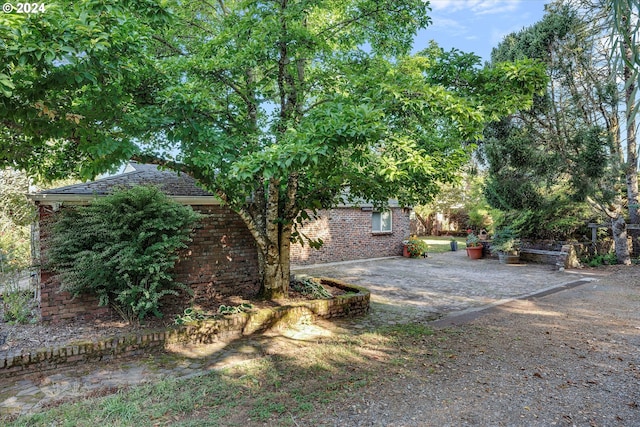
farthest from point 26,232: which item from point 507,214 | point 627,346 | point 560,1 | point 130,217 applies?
point 560,1

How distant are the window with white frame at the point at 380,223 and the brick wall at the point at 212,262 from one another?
8490 millimetres

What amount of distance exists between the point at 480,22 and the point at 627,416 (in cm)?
740

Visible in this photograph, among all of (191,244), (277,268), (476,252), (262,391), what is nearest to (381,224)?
(476,252)

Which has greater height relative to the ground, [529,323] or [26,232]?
[26,232]

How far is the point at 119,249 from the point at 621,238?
1481cm

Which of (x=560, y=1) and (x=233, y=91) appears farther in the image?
(x=560, y=1)

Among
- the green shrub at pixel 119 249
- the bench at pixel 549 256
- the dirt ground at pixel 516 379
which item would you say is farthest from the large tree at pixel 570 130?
the green shrub at pixel 119 249

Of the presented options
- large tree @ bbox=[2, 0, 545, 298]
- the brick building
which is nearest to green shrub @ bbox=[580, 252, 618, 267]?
large tree @ bbox=[2, 0, 545, 298]

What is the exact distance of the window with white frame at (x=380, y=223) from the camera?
15703mm

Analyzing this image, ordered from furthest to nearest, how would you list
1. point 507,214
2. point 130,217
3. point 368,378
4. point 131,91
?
point 507,214 < point 130,217 < point 131,91 < point 368,378

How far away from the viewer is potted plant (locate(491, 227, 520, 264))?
13.8 meters

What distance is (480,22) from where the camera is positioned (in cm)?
776

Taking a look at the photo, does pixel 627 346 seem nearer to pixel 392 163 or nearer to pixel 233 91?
pixel 392 163

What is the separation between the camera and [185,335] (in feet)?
17.5
